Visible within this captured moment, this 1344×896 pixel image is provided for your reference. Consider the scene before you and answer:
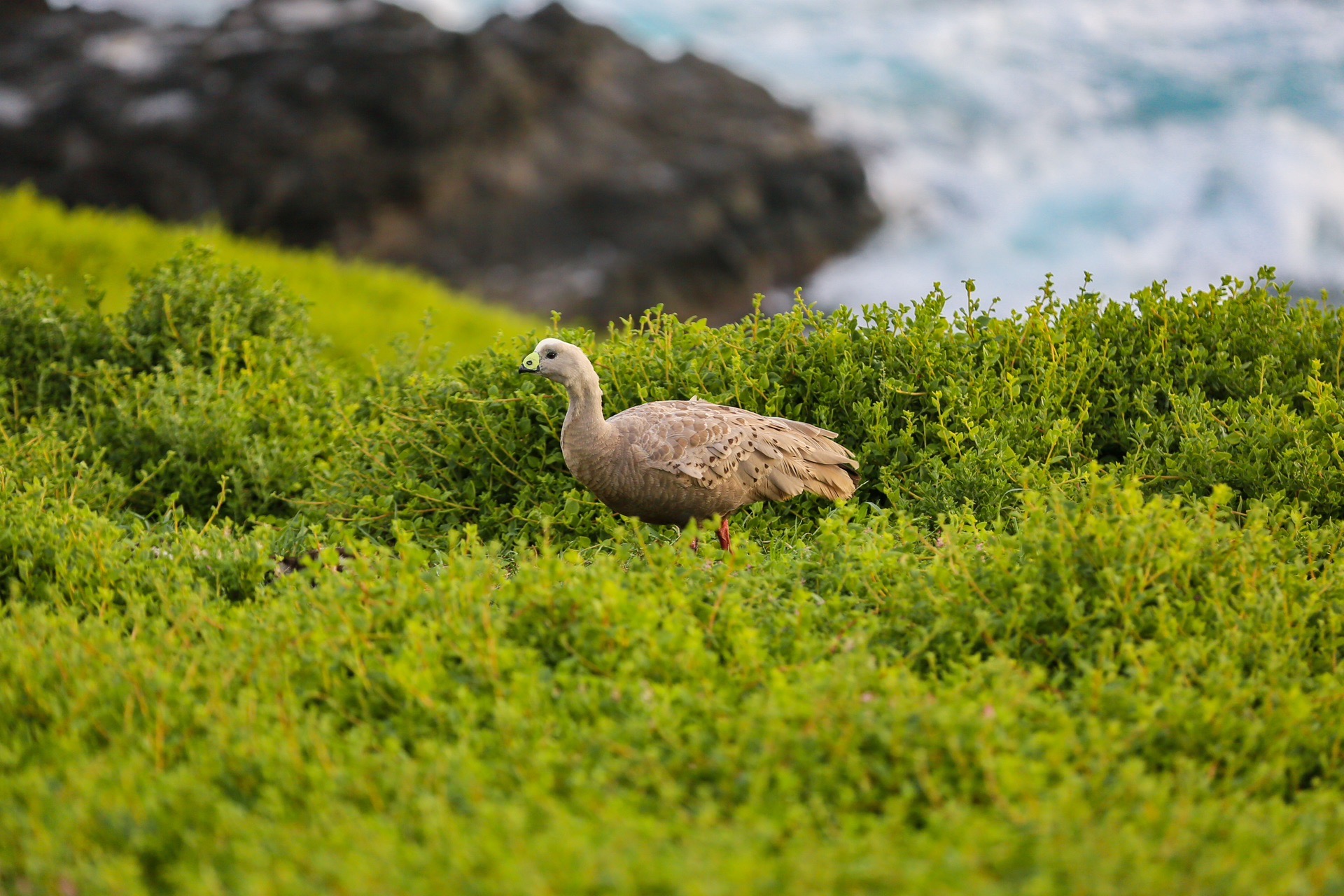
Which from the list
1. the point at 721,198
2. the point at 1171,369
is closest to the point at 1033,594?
the point at 1171,369

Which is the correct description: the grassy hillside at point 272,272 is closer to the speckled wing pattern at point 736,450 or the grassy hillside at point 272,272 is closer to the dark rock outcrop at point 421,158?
the dark rock outcrop at point 421,158

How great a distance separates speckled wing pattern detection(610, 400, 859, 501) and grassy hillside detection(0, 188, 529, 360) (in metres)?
5.61

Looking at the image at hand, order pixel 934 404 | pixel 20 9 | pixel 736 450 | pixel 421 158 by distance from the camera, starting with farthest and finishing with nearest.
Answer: pixel 20 9 → pixel 421 158 → pixel 934 404 → pixel 736 450

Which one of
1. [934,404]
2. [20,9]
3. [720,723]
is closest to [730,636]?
[720,723]

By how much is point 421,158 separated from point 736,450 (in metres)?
13.1

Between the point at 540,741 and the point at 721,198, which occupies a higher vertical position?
the point at 721,198

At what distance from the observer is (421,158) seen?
56.7 ft

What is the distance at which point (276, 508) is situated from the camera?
688cm

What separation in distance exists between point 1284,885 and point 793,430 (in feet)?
11.2

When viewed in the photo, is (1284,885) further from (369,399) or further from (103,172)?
(103,172)

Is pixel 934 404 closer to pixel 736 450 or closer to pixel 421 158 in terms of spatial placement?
pixel 736 450

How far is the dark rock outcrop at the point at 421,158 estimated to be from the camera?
16.9 m

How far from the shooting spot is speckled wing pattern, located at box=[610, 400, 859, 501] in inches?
212

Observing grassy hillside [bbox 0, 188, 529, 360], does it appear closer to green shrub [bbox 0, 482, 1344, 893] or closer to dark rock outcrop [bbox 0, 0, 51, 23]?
dark rock outcrop [bbox 0, 0, 51, 23]
